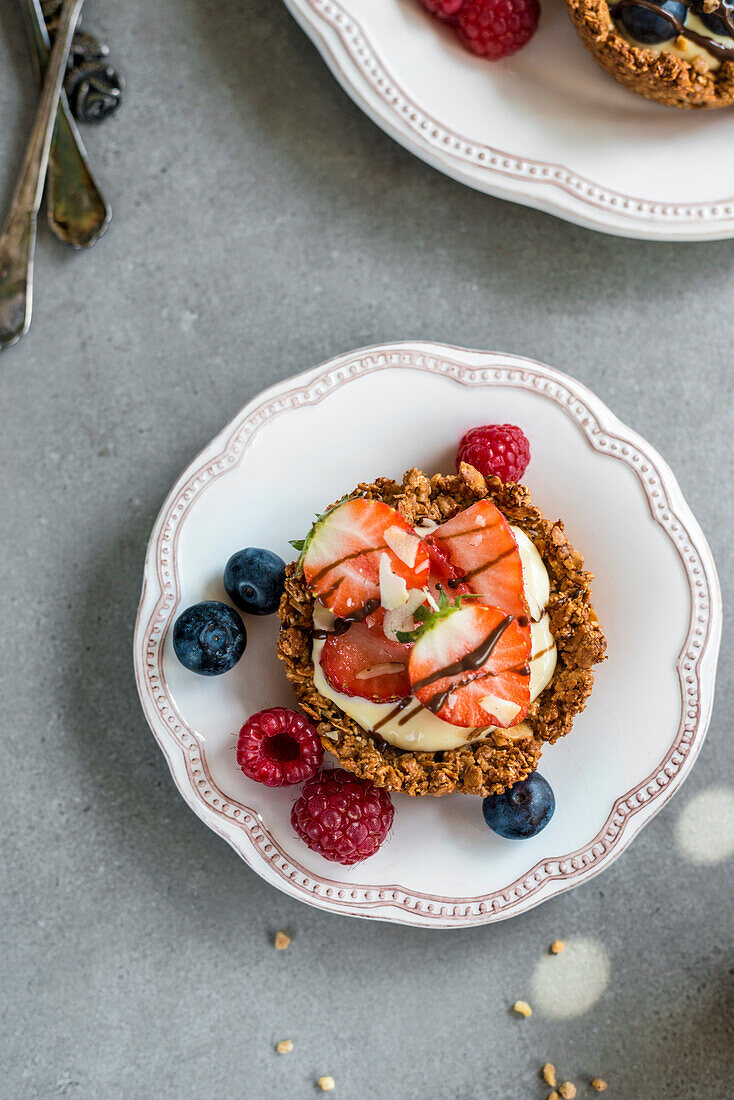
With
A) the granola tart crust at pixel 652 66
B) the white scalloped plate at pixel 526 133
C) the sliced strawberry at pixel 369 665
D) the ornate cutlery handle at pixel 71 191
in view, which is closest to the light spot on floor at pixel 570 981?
the sliced strawberry at pixel 369 665

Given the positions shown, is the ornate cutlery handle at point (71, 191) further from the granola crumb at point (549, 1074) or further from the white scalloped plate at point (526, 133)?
the granola crumb at point (549, 1074)

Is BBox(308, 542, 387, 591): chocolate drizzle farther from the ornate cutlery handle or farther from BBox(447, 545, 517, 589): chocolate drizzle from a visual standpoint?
the ornate cutlery handle

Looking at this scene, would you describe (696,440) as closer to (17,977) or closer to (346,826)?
(346,826)

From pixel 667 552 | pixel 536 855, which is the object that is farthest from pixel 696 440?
pixel 536 855

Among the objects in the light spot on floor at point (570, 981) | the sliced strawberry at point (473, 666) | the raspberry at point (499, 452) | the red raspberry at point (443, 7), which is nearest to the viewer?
the sliced strawberry at point (473, 666)

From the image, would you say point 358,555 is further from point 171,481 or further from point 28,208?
point 28,208

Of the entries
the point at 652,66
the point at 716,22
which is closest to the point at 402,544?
the point at 652,66

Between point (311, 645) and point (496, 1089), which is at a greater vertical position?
point (311, 645)
